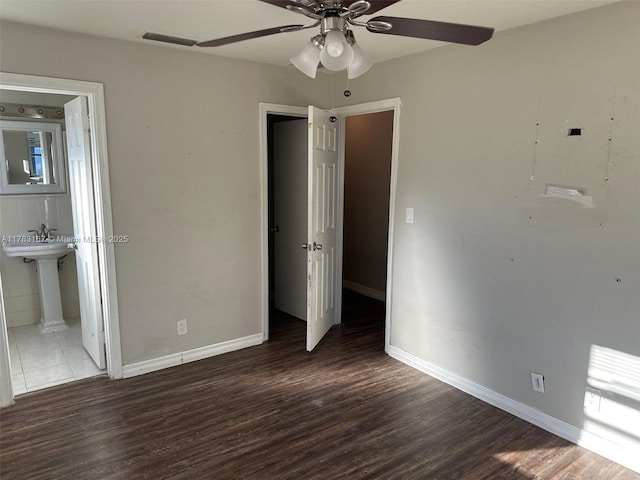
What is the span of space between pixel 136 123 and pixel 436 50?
7.28ft

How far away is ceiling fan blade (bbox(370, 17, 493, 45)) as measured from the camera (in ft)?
5.14

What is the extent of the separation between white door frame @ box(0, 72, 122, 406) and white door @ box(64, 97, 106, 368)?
0.23 feet

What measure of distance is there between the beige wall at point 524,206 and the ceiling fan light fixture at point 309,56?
56.3 inches

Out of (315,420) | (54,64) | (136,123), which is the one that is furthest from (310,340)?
(54,64)

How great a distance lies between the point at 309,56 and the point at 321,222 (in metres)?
1.99

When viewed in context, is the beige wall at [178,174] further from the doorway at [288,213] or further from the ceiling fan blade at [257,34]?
the ceiling fan blade at [257,34]

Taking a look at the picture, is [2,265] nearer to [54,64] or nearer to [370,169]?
[54,64]

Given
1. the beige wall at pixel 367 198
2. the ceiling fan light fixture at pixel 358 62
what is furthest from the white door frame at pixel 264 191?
the ceiling fan light fixture at pixel 358 62

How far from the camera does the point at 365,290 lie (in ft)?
17.9

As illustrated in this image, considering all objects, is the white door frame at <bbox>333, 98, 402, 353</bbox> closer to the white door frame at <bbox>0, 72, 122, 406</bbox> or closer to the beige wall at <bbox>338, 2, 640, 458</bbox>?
the beige wall at <bbox>338, 2, 640, 458</bbox>

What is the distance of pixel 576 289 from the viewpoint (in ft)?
8.03

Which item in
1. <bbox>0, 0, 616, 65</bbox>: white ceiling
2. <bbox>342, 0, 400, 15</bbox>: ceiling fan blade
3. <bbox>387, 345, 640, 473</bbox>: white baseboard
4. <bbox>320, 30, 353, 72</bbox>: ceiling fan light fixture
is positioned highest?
<bbox>0, 0, 616, 65</bbox>: white ceiling

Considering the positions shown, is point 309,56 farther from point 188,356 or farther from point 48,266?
point 48,266

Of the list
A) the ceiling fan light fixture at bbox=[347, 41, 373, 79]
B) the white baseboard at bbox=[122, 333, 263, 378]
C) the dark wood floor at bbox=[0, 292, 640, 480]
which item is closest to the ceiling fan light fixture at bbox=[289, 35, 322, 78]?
the ceiling fan light fixture at bbox=[347, 41, 373, 79]
